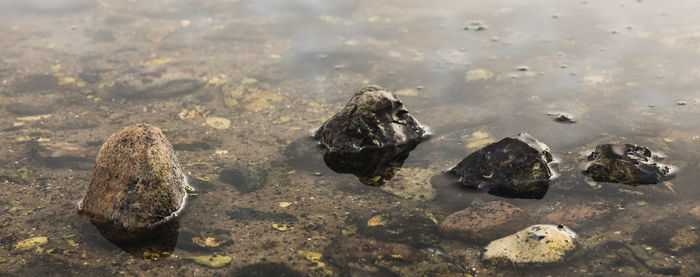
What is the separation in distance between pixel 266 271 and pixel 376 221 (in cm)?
83

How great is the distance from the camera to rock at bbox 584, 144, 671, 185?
12.5 ft

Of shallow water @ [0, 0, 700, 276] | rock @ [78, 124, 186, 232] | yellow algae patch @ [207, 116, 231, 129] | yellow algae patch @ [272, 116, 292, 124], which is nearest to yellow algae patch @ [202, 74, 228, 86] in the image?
shallow water @ [0, 0, 700, 276]

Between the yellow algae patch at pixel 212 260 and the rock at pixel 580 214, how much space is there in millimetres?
2013

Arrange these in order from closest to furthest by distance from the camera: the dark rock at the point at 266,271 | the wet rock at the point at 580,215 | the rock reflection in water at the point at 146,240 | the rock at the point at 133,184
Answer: the dark rock at the point at 266,271, the rock reflection in water at the point at 146,240, the rock at the point at 133,184, the wet rock at the point at 580,215

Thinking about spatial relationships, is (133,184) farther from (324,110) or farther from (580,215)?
(580,215)

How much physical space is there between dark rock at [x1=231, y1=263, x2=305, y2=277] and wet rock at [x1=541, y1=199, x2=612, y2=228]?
166cm

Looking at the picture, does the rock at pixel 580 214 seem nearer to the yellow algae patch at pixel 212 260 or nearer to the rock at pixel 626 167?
the rock at pixel 626 167

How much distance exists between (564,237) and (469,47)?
400cm

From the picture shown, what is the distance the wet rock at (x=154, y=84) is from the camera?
5.76 metres

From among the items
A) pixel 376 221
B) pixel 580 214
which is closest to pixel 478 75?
pixel 580 214

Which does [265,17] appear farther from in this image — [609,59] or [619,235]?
[619,235]

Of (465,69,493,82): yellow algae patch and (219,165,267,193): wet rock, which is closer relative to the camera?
(219,165,267,193): wet rock

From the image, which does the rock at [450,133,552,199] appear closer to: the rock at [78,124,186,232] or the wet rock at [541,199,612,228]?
the wet rock at [541,199,612,228]

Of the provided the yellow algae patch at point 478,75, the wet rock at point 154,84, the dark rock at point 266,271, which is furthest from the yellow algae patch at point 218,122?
the yellow algae patch at point 478,75
